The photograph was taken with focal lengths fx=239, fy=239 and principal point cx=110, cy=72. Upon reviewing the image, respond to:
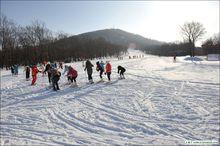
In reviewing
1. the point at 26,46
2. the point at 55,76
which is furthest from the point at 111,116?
the point at 26,46

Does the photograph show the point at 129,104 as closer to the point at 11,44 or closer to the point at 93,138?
the point at 93,138

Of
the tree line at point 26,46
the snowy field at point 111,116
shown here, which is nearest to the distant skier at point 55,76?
the snowy field at point 111,116

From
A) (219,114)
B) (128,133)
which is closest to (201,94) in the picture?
(219,114)

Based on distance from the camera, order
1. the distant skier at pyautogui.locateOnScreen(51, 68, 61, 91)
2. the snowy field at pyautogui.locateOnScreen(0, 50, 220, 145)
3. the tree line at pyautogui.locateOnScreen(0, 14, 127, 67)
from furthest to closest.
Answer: the tree line at pyautogui.locateOnScreen(0, 14, 127, 67) → the distant skier at pyautogui.locateOnScreen(51, 68, 61, 91) → the snowy field at pyautogui.locateOnScreen(0, 50, 220, 145)

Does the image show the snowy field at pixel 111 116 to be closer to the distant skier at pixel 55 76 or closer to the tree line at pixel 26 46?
the distant skier at pixel 55 76

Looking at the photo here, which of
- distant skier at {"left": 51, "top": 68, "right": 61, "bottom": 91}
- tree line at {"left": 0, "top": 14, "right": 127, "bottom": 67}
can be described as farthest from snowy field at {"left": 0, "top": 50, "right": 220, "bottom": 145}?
tree line at {"left": 0, "top": 14, "right": 127, "bottom": 67}

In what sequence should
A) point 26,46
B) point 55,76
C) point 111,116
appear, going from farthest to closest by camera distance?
point 26,46 → point 55,76 → point 111,116

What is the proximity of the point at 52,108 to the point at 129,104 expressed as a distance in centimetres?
399

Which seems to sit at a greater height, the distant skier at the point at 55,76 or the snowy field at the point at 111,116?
the distant skier at the point at 55,76

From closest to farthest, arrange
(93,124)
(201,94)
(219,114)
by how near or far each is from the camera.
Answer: (93,124), (219,114), (201,94)

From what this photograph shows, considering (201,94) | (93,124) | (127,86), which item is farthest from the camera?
(127,86)

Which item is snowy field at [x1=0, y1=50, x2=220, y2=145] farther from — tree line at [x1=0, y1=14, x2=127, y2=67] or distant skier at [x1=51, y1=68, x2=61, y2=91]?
tree line at [x1=0, y1=14, x2=127, y2=67]

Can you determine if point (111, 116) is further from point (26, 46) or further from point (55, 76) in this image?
point (26, 46)

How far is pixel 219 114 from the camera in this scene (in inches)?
408
